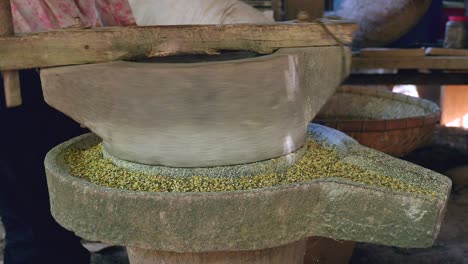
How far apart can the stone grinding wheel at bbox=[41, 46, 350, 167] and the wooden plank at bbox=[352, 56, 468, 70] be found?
253 centimetres

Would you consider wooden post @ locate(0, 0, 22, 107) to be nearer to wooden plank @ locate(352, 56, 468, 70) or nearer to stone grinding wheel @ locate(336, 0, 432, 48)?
wooden plank @ locate(352, 56, 468, 70)

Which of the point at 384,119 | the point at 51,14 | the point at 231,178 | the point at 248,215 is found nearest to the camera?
the point at 248,215

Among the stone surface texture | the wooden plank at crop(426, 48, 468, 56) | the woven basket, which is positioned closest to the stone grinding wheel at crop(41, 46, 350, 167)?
the stone surface texture

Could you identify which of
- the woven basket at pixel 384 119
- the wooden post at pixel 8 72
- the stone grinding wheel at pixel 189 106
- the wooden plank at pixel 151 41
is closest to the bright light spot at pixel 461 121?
the woven basket at pixel 384 119

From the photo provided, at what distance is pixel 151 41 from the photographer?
6.72 feet

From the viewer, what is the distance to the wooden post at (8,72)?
188 cm

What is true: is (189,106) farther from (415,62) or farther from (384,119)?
(415,62)

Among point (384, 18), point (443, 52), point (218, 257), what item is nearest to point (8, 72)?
point (218, 257)

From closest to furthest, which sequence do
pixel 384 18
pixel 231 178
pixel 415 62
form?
pixel 231 178, pixel 415 62, pixel 384 18

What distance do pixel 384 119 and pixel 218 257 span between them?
195 cm

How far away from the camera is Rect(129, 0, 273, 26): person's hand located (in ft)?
8.24

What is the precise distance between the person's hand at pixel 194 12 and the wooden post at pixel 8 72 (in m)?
0.95

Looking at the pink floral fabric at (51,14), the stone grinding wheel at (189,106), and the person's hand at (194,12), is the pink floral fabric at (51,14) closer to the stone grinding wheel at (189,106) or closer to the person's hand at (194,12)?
the person's hand at (194,12)

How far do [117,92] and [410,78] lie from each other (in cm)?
336
